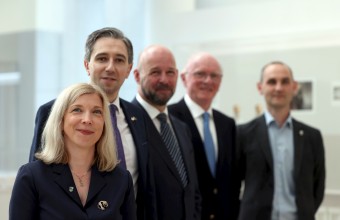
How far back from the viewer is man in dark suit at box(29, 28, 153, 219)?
2615 mm

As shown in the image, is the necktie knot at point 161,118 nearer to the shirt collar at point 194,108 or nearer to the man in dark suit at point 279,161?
the shirt collar at point 194,108

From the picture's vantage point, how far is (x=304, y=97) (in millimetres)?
5074

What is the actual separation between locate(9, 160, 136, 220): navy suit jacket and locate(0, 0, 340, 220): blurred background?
10.5ft

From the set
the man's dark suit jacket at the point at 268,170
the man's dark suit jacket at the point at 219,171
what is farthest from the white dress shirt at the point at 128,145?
the man's dark suit jacket at the point at 268,170

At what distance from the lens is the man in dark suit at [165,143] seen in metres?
2.93

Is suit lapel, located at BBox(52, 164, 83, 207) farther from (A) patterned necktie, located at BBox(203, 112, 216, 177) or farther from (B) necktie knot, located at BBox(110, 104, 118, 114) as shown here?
(A) patterned necktie, located at BBox(203, 112, 216, 177)

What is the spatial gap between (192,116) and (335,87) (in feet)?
5.94

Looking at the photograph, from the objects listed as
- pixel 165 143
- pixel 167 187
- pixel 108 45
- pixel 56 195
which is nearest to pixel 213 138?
pixel 165 143

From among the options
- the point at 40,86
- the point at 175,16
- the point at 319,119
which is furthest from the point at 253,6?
the point at 40,86

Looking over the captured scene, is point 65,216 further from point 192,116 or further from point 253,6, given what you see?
point 253,6

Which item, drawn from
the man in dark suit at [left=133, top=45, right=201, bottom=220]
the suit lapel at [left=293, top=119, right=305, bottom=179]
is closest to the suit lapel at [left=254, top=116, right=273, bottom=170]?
the suit lapel at [left=293, top=119, right=305, bottom=179]

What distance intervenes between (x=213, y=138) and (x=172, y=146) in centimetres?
71

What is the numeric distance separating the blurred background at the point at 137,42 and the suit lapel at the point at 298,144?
42.4 inches

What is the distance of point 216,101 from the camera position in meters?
5.48
